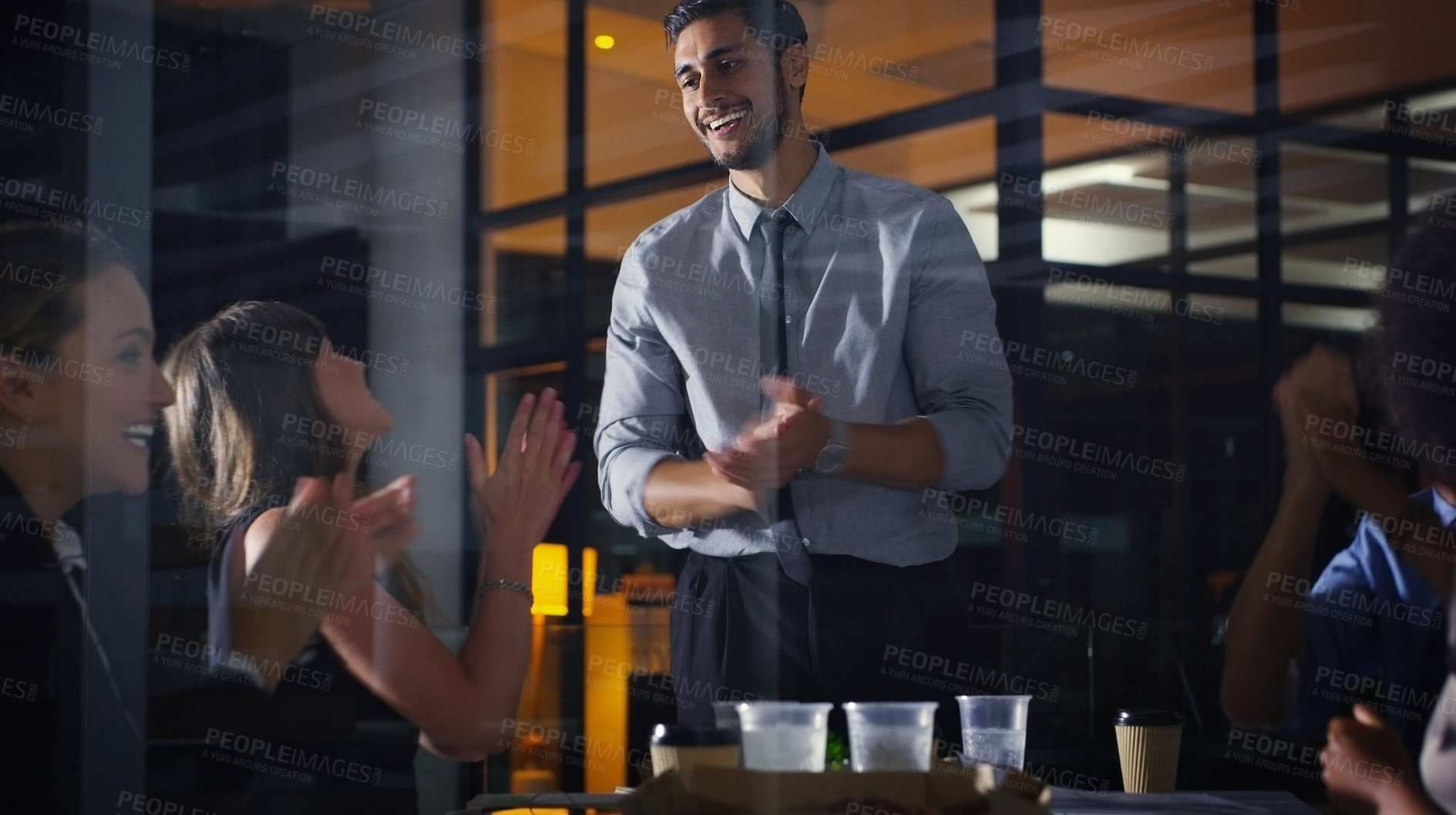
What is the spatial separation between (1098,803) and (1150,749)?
21cm

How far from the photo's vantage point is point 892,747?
5.52 ft

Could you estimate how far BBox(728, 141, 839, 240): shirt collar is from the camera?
3.05 metres

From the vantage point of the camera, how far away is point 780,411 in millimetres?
3002

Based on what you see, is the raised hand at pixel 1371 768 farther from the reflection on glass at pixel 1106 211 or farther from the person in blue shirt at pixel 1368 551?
the reflection on glass at pixel 1106 211

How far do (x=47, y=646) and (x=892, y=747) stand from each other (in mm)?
2134

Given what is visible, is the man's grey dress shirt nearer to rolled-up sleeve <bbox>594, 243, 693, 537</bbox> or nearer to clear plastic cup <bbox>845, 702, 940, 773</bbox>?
rolled-up sleeve <bbox>594, 243, 693, 537</bbox>

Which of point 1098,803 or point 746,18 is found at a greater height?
point 746,18

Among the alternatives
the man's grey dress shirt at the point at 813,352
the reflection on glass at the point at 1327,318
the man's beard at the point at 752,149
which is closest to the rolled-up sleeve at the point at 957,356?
the man's grey dress shirt at the point at 813,352

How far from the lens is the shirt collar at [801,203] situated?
3.05 m

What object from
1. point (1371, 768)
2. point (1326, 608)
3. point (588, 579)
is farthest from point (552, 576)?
point (1326, 608)

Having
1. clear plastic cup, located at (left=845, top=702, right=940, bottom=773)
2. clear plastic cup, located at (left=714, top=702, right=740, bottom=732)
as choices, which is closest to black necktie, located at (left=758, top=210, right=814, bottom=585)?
clear plastic cup, located at (left=714, top=702, right=740, bottom=732)

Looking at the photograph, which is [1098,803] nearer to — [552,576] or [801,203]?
[552,576]

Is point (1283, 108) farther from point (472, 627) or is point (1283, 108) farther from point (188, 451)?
point (188, 451)

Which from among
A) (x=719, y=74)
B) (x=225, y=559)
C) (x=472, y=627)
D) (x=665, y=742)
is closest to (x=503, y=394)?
(x=472, y=627)
